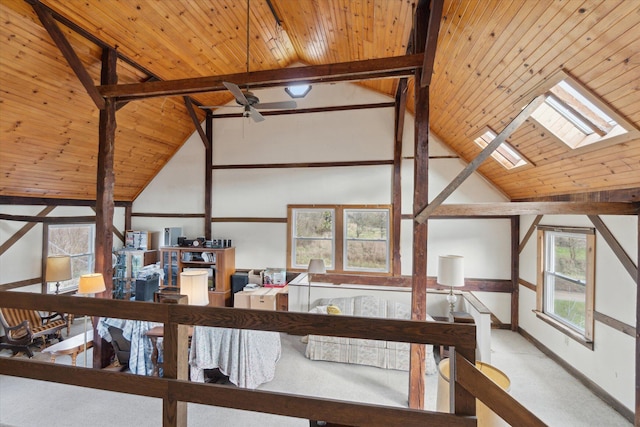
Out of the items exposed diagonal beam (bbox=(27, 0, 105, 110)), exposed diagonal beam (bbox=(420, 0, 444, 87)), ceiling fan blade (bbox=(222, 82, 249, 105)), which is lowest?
ceiling fan blade (bbox=(222, 82, 249, 105))

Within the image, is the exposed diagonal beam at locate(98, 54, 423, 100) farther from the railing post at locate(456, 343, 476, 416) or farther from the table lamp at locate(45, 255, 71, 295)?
the table lamp at locate(45, 255, 71, 295)

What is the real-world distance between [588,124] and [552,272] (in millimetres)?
2546

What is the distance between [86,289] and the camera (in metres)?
3.34

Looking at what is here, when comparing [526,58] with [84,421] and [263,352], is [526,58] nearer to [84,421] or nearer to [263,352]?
[263,352]

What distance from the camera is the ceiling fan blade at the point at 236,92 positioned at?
2795mm

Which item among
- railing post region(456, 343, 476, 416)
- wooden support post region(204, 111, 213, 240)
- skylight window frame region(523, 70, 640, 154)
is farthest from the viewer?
wooden support post region(204, 111, 213, 240)

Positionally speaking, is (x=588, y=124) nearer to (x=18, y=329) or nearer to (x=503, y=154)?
(x=503, y=154)

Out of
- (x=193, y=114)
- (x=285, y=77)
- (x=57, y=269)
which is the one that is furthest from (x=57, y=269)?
(x=285, y=77)

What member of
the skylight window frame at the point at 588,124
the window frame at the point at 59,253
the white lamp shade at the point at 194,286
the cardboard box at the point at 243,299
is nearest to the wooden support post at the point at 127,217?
the window frame at the point at 59,253

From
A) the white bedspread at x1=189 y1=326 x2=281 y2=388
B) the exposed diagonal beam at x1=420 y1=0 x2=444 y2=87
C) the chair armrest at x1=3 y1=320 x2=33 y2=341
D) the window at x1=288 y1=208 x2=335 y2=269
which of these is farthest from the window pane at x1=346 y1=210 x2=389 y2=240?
the chair armrest at x1=3 y1=320 x2=33 y2=341

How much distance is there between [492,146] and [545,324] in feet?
10.9

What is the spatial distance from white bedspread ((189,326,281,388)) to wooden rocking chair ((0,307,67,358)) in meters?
2.35

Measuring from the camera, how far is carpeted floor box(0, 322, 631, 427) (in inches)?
116

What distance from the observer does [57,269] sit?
4.82 m
